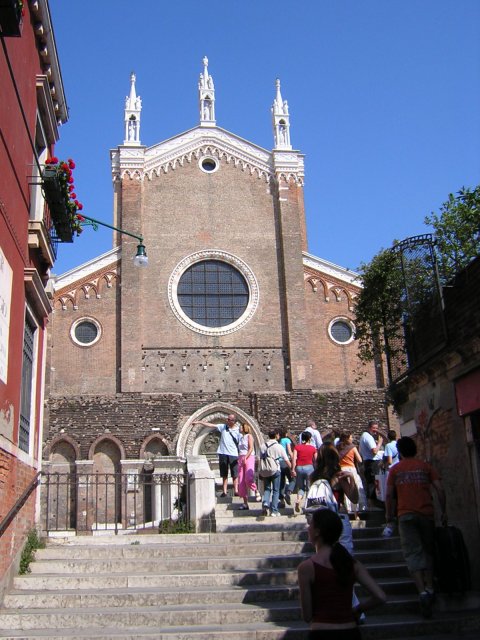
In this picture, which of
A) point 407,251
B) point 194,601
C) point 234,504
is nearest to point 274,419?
point 234,504

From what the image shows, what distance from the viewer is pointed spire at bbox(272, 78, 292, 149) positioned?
30.2 m

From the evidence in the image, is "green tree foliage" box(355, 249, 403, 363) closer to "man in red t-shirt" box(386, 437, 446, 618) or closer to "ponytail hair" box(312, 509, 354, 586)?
"man in red t-shirt" box(386, 437, 446, 618)

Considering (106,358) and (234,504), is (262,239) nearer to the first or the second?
(106,358)

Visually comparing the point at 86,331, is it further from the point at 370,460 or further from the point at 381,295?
the point at 370,460

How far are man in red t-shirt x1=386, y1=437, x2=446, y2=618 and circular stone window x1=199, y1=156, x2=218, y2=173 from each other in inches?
919

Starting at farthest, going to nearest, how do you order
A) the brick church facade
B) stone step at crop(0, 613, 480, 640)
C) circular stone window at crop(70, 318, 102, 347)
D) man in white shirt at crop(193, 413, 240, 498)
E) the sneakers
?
1. circular stone window at crop(70, 318, 102, 347)
2. the brick church facade
3. man in white shirt at crop(193, 413, 240, 498)
4. the sneakers
5. stone step at crop(0, 613, 480, 640)

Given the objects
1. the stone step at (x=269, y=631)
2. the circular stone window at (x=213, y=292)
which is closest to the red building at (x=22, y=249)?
the stone step at (x=269, y=631)

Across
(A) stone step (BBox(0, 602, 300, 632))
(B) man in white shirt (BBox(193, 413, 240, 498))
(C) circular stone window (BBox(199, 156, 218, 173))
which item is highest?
(C) circular stone window (BBox(199, 156, 218, 173))

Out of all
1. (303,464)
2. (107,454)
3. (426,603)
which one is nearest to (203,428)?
(107,454)

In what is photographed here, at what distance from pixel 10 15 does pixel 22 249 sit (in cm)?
324

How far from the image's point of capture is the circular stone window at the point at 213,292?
88.8 feet

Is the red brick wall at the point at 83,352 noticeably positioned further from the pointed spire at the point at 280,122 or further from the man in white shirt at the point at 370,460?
the man in white shirt at the point at 370,460

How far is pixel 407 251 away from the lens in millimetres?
10789

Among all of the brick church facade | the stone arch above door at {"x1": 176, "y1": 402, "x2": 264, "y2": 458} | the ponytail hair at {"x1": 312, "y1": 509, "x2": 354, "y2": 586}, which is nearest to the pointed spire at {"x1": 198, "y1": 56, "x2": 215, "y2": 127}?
the brick church facade
